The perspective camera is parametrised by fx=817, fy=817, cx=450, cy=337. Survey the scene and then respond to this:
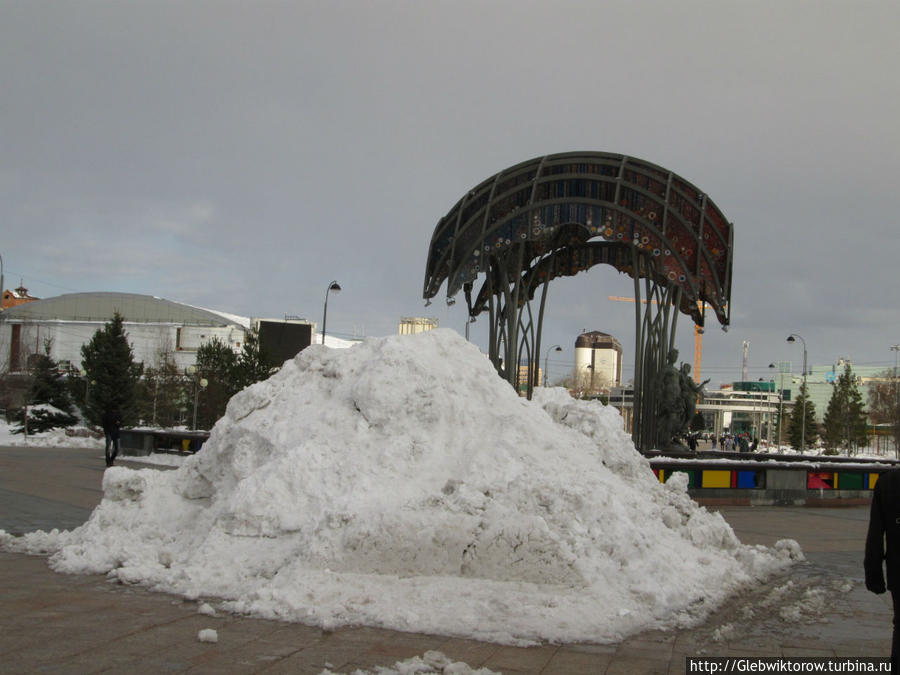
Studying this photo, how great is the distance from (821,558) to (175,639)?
286 inches

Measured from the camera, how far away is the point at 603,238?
20688 mm

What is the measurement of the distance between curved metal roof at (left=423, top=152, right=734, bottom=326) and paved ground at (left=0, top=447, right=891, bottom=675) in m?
13.9

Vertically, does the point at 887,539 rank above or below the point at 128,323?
below

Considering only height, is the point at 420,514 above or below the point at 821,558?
above

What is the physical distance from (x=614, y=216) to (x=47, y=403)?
3124cm

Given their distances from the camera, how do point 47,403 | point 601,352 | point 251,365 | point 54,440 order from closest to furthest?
point 54,440 → point 251,365 → point 47,403 → point 601,352

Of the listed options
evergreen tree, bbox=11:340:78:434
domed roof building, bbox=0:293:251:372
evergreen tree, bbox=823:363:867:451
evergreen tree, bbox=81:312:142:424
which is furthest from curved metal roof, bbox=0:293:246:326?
evergreen tree, bbox=823:363:867:451

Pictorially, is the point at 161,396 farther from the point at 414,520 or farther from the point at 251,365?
the point at 414,520

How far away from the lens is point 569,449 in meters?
7.43

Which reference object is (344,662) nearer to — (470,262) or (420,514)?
(420,514)

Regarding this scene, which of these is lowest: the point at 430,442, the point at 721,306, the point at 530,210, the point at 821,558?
the point at 821,558

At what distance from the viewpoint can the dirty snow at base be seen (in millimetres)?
5566

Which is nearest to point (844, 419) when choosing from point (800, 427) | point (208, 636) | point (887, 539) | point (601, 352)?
point (800, 427)

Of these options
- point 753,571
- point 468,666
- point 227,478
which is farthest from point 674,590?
point 227,478
